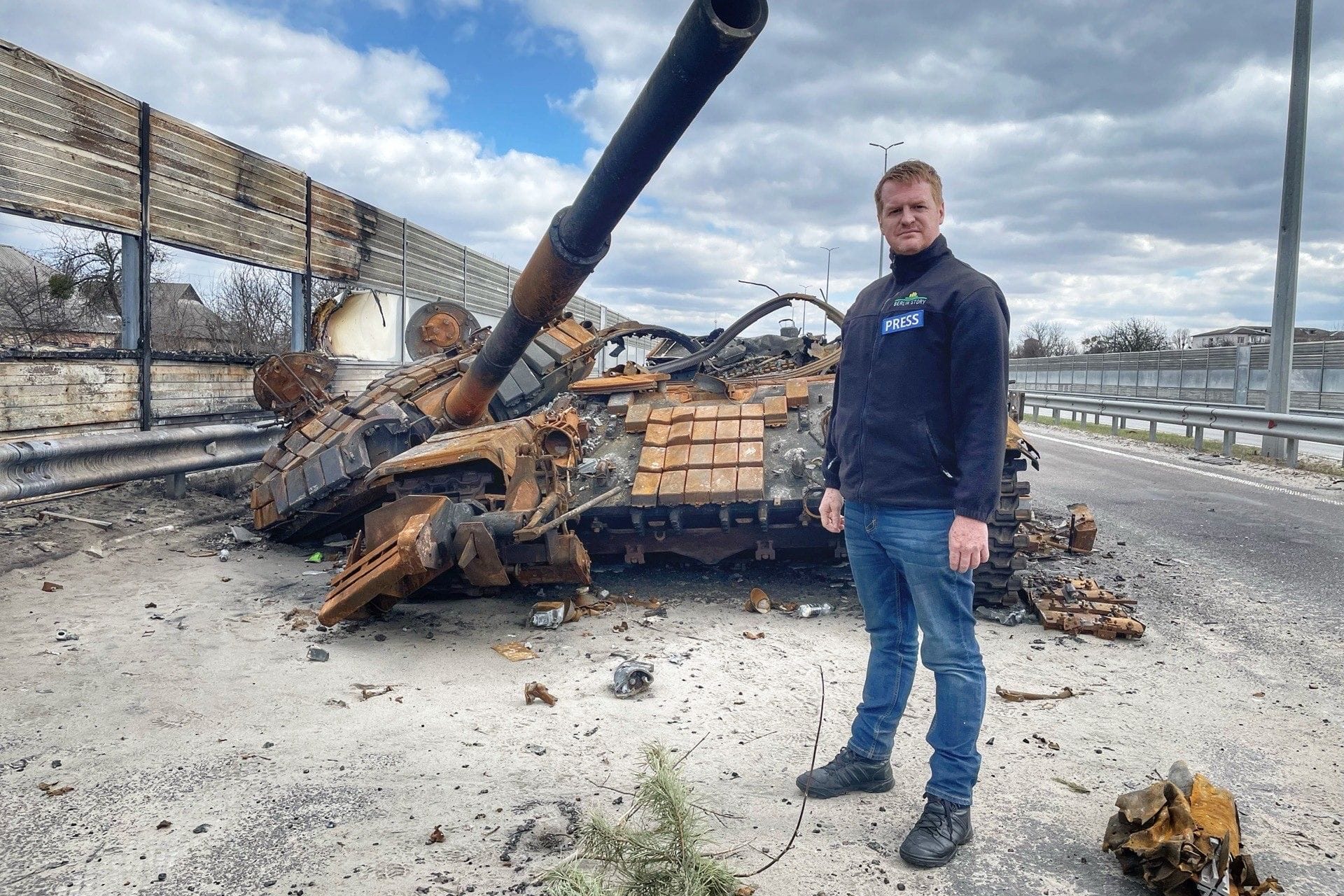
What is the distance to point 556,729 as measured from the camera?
11.6 feet

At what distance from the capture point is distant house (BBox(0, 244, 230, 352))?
395 inches

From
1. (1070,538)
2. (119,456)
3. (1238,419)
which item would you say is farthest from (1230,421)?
(119,456)

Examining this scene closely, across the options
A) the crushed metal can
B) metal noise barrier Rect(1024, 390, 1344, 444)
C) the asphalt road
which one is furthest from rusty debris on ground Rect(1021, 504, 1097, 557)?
metal noise barrier Rect(1024, 390, 1344, 444)

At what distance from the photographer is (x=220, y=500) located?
850 centimetres

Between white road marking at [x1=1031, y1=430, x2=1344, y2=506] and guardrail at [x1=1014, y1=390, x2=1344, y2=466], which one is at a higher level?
guardrail at [x1=1014, y1=390, x2=1344, y2=466]

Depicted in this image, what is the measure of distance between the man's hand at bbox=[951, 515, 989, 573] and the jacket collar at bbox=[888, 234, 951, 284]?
2.67 feet

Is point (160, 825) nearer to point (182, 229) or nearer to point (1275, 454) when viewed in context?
→ point (182, 229)

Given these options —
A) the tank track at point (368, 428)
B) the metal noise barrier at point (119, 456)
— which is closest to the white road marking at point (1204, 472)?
the tank track at point (368, 428)

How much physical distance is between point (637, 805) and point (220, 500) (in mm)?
7570

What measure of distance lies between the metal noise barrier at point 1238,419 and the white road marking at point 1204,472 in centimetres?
90

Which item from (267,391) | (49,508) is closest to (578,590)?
(267,391)

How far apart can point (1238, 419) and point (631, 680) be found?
11.5m

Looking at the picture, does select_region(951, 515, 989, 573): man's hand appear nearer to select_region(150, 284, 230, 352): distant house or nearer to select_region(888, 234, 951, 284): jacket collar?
select_region(888, 234, 951, 284): jacket collar

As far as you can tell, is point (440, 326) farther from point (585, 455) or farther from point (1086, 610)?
point (1086, 610)
